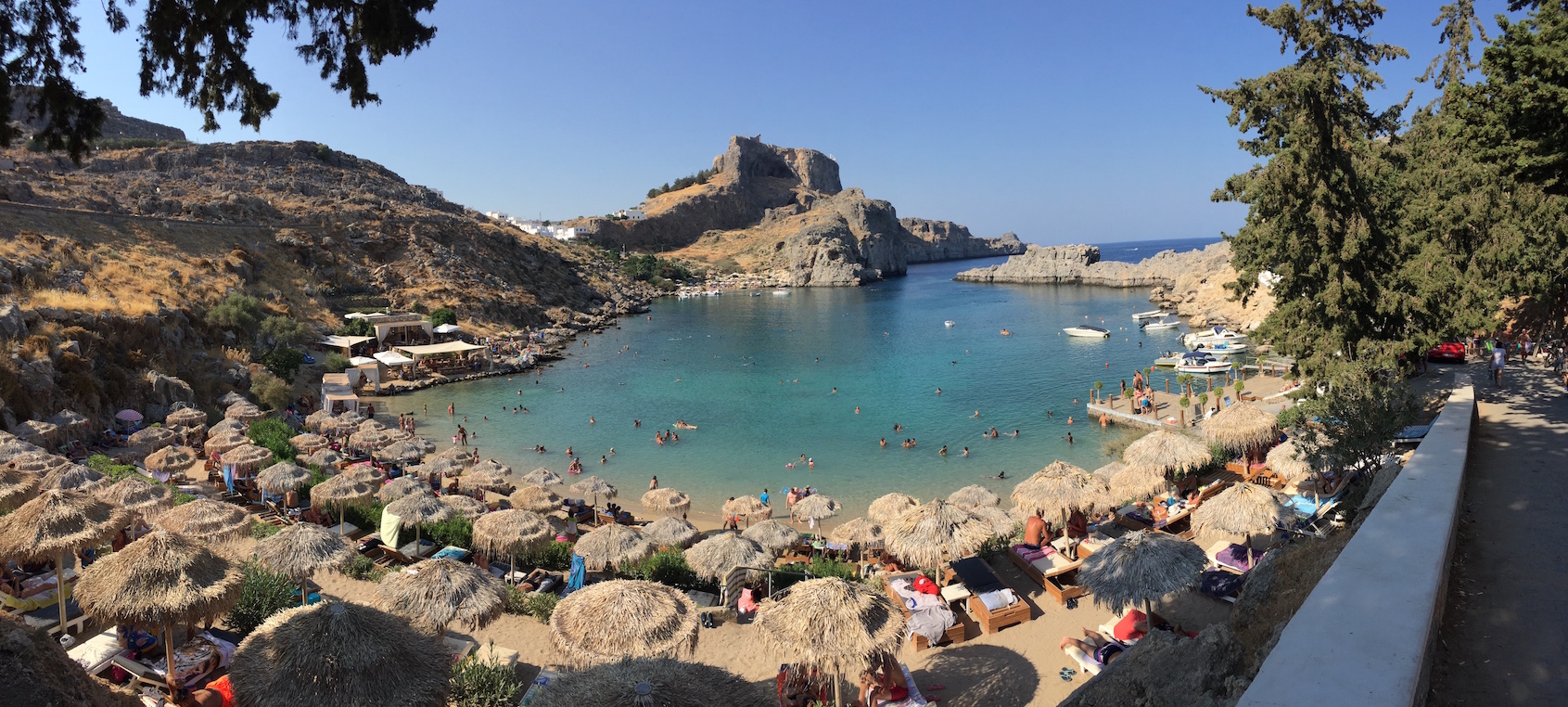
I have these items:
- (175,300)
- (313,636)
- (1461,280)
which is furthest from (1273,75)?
(175,300)

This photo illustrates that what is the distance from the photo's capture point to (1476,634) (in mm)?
5176

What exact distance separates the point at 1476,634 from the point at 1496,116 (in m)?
5.18

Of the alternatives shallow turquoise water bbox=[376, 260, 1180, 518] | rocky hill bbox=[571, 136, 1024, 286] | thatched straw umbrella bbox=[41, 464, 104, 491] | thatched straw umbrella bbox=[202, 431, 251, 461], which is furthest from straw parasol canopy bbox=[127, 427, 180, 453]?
rocky hill bbox=[571, 136, 1024, 286]

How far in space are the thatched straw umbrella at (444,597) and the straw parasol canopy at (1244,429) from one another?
16155 mm

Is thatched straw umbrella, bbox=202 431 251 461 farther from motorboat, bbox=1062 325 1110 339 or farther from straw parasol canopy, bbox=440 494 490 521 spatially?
motorboat, bbox=1062 325 1110 339

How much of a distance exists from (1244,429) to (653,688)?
1642 centimetres

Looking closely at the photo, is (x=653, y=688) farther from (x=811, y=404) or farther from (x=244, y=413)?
(x=811, y=404)

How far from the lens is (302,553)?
36.4ft

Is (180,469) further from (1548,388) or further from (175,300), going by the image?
(1548,388)

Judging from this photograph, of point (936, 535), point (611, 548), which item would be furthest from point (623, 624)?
point (936, 535)

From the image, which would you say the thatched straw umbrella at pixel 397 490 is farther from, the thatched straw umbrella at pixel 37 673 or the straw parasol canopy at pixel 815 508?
the thatched straw umbrella at pixel 37 673

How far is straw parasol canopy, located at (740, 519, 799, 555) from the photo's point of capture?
46.8 ft

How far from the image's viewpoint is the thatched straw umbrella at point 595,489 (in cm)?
1825

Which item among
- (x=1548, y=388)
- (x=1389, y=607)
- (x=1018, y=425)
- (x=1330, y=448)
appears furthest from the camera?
(x=1018, y=425)
